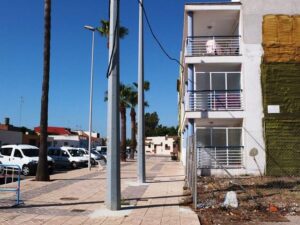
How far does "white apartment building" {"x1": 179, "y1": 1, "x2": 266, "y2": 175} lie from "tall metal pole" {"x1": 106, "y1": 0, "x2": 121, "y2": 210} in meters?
11.8

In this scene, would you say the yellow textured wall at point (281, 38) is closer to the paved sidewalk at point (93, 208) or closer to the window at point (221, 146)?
the window at point (221, 146)

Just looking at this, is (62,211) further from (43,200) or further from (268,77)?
(268,77)

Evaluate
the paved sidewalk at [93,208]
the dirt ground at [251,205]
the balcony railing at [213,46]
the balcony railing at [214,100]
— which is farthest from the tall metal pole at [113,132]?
the balcony railing at [213,46]

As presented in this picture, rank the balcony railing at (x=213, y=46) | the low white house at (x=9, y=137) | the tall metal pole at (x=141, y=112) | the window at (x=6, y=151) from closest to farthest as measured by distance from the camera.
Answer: the tall metal pole at (x=141, y=112) < the balcony railing at (x=213, y=46) < the window at (x=6, y=151) < the low white house at (x=9, y=137)

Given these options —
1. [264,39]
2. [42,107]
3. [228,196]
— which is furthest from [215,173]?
[228,196]

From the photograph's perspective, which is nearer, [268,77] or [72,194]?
[72,194]

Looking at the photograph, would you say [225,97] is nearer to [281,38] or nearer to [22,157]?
[281,38]

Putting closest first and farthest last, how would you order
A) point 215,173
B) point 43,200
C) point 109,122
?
point 109,122, point 43,200, point 215,173

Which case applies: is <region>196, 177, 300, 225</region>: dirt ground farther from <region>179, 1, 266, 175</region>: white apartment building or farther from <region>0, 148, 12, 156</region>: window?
<region>0, 148, 12, 156</region>: window

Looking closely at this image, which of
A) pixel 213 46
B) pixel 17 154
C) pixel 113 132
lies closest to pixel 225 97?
pixel 213 46

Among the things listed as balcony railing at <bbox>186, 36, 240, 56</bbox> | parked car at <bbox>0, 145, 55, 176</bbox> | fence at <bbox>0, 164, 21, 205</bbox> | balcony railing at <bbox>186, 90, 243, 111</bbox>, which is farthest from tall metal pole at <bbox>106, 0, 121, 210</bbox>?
parked car at <bbox>0, 145, 55, 176</bbox>

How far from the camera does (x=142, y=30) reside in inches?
838

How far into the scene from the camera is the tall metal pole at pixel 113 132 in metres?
12.1

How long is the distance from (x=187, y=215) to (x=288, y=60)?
15867 millimetres
